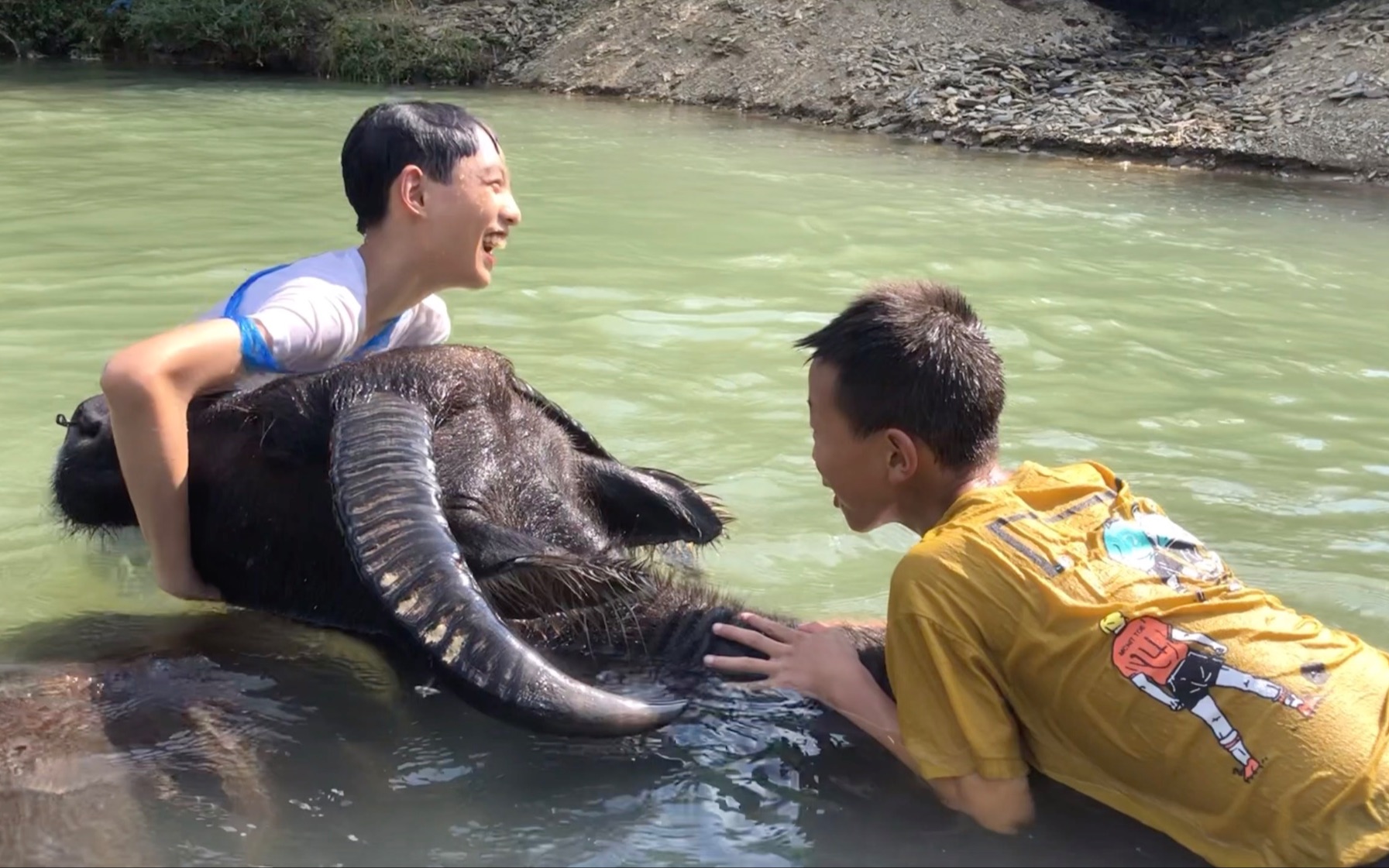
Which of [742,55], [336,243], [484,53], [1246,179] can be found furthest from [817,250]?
[484,53]

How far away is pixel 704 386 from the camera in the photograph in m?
5.58

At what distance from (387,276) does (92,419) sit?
2.44 ft

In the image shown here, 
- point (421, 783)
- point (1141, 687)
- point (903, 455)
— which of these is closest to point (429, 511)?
point (421, 783)

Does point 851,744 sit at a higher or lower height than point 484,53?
lower

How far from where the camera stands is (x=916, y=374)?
2.90m

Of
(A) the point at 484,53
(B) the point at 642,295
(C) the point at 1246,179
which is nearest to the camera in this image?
(B) the point at 642,295

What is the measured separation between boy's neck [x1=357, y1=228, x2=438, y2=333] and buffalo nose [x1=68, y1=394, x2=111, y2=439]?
24.8 inches

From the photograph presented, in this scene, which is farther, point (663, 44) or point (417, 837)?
point (663, 44)

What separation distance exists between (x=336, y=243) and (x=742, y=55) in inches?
359

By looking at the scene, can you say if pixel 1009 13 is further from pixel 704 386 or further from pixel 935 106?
pixel 704 386

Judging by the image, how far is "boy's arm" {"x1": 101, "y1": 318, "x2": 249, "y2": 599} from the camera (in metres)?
3.02

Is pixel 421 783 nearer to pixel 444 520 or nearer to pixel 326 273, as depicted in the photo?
pixel 444 520

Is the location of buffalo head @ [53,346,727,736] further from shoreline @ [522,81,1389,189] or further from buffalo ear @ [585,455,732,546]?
shoreline @ [522,81,1389,189]

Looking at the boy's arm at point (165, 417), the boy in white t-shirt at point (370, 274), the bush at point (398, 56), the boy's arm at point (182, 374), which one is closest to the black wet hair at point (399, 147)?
the boy in white t-shirt at point (370, 274)
